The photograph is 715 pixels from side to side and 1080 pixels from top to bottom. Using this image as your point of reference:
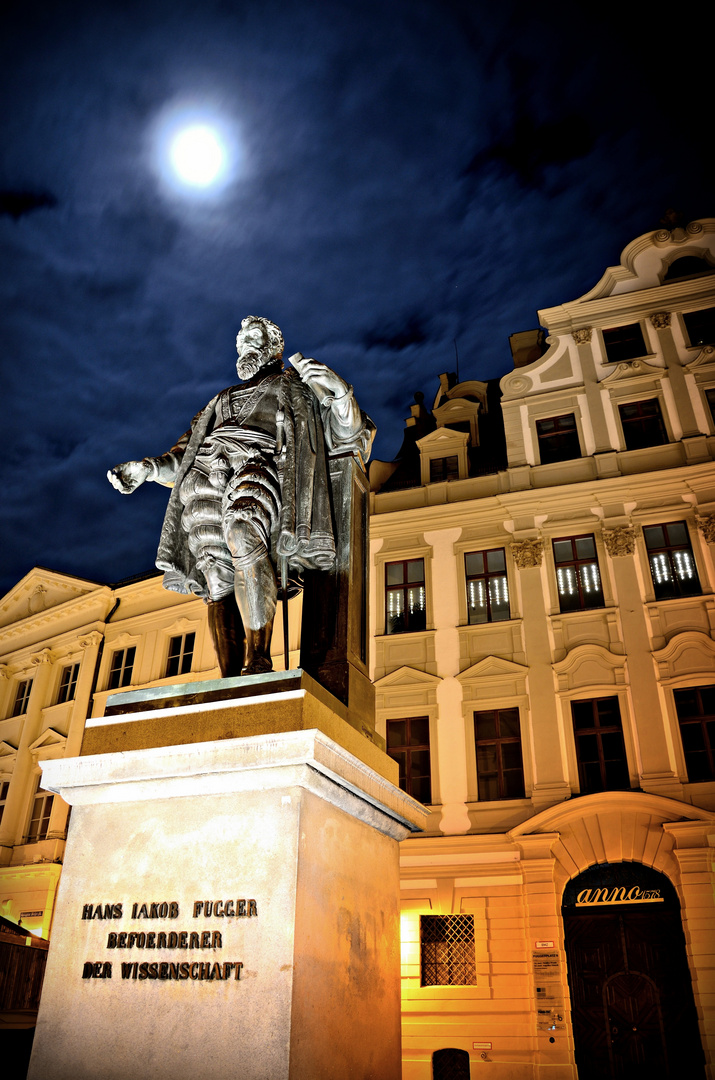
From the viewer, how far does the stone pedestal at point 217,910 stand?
2684 mm

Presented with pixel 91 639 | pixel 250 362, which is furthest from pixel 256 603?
pixel 91 639

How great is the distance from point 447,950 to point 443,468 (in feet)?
34.6

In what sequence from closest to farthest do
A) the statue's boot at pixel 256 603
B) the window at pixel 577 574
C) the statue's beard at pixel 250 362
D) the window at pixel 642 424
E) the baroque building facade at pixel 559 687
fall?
the statue's boot at pixel 256 603 → the statue's beard at pixel 250 362 → the baroque building facade at pixel 559 687 → the window at pixel 577 574 → the window at pixel 642 424

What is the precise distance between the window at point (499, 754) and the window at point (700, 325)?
928 centimetres

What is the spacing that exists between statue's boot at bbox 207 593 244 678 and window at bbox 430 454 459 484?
16092 millimetres

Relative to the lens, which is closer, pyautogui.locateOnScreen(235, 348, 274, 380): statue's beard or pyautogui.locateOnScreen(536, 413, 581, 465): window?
pyautogui.locateOnScreen(235, 348, 274, 380): statue's beard

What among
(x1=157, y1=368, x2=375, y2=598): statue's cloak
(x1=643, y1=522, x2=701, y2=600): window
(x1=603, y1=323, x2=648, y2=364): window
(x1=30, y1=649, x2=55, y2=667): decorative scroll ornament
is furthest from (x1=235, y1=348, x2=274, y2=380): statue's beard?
(x1=30, y1=649, x2=55, y2=667): decorative scroll ornament

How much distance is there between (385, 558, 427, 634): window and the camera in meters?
18.3

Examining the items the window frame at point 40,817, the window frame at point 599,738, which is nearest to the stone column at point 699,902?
the window frame at point 599,738

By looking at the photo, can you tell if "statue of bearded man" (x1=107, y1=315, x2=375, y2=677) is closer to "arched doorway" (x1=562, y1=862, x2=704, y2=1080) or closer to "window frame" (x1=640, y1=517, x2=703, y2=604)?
"arched doorway" (x1=562, y1=862, x2=704, y2=1080)

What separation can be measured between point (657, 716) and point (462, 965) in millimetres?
5713

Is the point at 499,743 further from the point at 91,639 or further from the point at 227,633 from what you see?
the point at 227,633

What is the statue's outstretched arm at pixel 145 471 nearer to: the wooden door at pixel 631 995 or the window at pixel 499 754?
the window at pixel 499 754

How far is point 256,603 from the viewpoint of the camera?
385 cm
